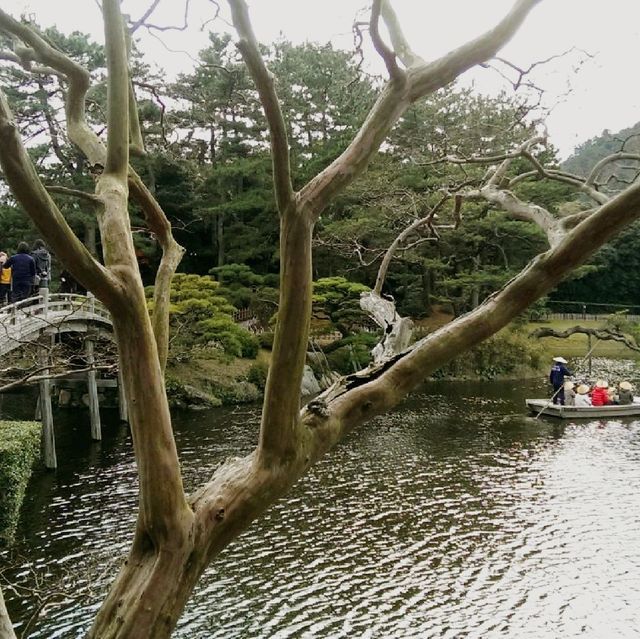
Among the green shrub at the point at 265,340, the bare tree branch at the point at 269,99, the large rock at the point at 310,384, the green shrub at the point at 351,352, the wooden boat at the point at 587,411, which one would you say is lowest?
the wooden boat at the point at 587,411

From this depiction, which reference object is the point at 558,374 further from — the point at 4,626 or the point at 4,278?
the point at 4,626

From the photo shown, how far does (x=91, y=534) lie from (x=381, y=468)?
20.7ft

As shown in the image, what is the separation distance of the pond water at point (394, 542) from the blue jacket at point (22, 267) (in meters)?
4.21

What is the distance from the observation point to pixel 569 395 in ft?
65.2

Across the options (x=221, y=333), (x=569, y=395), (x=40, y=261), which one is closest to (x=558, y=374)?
(x=569, y=395)

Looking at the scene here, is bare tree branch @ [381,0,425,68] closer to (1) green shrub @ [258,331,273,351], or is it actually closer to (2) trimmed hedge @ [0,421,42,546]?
(2) trimmed hedge @ [0,421,42,546]

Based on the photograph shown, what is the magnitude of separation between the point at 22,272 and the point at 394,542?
28.6 ft

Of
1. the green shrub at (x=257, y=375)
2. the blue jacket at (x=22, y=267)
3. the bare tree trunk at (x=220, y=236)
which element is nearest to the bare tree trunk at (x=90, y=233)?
the bare tree trunk at (x=220, y=236)

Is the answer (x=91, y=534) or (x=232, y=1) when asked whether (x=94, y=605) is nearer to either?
(x=91, y=534)

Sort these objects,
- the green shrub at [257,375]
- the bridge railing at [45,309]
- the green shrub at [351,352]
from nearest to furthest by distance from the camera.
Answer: the bridge railing at [45,309], the green shrub at [257,375], the green shrub at [351,352]

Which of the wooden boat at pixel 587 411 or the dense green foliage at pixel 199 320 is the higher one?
the dense green foliage at pixel 199 320

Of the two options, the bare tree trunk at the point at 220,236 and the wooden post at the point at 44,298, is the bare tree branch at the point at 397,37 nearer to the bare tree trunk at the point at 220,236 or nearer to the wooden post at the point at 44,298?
the wooden post at the point at 44,298

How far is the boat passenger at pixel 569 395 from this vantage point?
19.8 m

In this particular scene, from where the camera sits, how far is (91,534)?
33.5 feet
